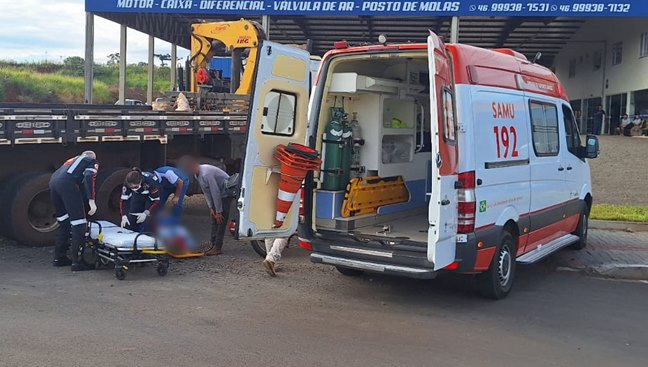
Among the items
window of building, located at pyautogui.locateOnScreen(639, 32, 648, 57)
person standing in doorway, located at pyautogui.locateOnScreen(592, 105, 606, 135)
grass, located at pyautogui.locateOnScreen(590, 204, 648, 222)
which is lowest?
grass, located at pyautogui.locateOnScreen(590, 204, 648, 222)

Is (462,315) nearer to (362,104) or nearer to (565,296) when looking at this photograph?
(565,296)

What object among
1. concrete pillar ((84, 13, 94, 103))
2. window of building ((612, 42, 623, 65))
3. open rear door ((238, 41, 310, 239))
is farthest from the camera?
window of building ((612, 42, 623, 65))

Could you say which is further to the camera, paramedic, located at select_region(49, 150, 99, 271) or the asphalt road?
paramedic, located at select_region(49, 150, 99, 271)

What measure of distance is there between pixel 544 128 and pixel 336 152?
2.56 metres

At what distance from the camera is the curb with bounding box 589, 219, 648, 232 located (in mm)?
11227

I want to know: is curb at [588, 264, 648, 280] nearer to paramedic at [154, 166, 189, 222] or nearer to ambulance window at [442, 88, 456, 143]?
ambulance window at [442, 88, 456, 143]

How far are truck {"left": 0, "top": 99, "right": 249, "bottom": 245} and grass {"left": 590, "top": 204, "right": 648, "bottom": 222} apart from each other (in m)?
7.27

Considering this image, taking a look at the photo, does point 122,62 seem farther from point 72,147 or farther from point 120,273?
point 120,273

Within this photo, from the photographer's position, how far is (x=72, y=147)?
9.52 metres

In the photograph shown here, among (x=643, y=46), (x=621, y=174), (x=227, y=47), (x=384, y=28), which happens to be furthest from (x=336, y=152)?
(x=643, y=46)

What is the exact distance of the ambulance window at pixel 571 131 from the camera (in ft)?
28.3

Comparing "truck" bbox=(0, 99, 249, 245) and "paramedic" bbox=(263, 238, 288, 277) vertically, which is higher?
"truck" bbox=(0, 99, 249, 245)

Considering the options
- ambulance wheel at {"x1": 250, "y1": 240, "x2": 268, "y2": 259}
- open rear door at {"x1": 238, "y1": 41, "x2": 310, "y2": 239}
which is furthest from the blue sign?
open rear door at {"x1": 238, "y1": 41, "x2": 310, "y2": 239}

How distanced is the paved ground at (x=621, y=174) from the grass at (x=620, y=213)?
0.99 m
